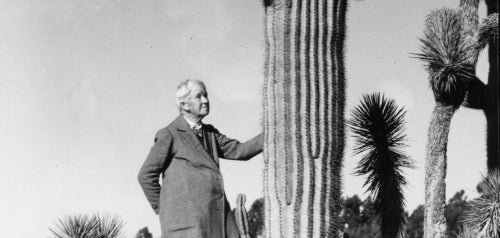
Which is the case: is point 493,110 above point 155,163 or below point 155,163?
above

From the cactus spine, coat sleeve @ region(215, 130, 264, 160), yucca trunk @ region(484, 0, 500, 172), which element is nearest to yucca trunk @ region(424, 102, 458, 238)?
yucca trunk @ region(484, 0, 500, 172)

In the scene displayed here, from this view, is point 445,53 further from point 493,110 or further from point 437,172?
point 493,110

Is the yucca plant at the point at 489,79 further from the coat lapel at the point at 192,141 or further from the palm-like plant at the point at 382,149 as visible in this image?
the coat lapel at the point at 192,141

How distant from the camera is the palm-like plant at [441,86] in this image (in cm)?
1050

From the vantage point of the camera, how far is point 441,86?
427 inches

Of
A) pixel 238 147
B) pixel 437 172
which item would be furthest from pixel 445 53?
pixel 238 147

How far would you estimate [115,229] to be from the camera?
9.45 metres

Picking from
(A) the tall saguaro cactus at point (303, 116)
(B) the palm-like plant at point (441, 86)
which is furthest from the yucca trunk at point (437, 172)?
(A) the tall saguaro cactus at point (303, 116)

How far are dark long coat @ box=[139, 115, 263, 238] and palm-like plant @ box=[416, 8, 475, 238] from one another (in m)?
6.01

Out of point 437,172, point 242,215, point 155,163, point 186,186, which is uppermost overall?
point 437,172

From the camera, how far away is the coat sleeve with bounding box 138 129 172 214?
5043 mm

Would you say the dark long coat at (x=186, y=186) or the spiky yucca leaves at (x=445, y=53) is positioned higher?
the spiky yucca leaves at (x=445, y=53)

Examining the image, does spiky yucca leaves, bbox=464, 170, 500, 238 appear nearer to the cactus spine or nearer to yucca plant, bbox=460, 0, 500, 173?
yucca plant, bbox=460, 0, 500, 173

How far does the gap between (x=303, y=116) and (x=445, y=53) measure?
6258 millimetres
